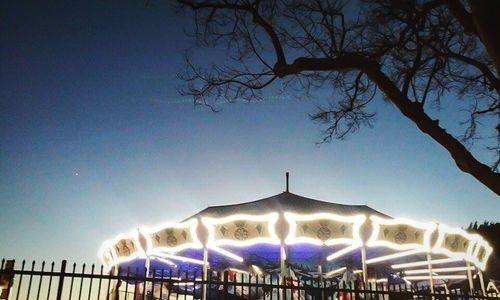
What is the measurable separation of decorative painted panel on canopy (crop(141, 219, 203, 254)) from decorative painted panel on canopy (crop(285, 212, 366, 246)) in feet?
8.91

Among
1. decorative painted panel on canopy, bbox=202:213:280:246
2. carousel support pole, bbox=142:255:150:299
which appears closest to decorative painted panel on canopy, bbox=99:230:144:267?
carousel support pole, bbox=142:255:150:299

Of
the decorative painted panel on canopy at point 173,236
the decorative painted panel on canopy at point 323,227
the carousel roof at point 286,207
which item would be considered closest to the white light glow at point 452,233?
the carousel roof at point 286,207

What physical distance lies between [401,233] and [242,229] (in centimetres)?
466

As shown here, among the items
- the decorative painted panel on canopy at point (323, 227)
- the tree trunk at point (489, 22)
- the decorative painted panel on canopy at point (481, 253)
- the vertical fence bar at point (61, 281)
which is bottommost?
the vertical fence bar at point (61, 281)

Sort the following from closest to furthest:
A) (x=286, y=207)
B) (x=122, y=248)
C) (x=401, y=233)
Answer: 1. (x=401, y=233)
2. (x=286, y=207)
3. (x=122, y=248)

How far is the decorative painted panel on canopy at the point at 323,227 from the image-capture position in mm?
11977

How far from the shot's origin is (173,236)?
1293cm

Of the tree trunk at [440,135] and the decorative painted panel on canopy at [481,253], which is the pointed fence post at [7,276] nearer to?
the tree trunk at [440,135]

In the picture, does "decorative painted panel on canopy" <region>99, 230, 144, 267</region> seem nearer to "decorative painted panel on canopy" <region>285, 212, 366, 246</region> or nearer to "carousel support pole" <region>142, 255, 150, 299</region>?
"carousel support pole" <region>142, 255, 150, 299</region>

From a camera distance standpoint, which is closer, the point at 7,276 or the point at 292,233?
the point at 7,276

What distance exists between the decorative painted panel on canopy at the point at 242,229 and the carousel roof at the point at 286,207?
3.19ft

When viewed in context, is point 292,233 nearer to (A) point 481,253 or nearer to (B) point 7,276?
(A) point 481,253

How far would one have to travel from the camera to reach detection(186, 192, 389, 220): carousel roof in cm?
1381

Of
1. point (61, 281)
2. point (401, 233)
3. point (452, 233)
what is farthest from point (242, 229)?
point (61, 281)
